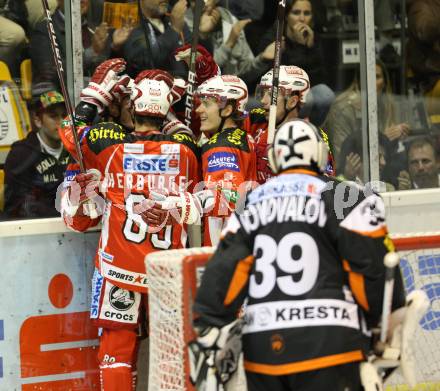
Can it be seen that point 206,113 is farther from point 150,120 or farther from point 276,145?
point 276,145

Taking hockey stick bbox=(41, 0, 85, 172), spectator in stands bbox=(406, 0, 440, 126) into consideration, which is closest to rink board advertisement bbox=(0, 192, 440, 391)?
hockey stick bbox=(41, 0, 85, 172)

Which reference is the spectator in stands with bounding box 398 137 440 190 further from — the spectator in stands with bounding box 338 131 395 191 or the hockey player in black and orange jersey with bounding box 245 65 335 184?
the hockey player in black and orange jersey with bounding box 245 65 335 184

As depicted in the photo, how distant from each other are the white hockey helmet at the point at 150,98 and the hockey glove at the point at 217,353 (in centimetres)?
156

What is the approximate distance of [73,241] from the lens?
5.46 m

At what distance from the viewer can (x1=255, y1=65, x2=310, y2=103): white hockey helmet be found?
5703 millimetres

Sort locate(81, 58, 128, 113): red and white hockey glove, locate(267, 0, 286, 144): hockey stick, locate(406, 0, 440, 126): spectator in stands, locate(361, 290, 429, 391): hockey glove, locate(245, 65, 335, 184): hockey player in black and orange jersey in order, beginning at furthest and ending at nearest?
locate(406, 0, 440, 126): spectator in stands → locate(245, 65, 335, 184): hockey player in black and orange jersey → locate(81, 58, 128, 113): red and white hockey glove → locate(267, 0, 286, 144): hockey stick → locate(361, 290, 429, 391): hockey glove

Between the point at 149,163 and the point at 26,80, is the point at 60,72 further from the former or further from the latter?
the point at 149,163

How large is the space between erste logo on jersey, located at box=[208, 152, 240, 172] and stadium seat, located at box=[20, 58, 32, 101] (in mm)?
924

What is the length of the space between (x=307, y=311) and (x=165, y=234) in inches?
62.6

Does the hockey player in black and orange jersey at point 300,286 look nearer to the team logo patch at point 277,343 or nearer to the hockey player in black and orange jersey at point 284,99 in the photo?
the team logo patch at point 277,343

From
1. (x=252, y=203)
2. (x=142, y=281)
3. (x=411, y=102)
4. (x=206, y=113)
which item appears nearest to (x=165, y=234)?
(x=142, y=281)

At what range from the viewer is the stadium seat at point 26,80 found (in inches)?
214

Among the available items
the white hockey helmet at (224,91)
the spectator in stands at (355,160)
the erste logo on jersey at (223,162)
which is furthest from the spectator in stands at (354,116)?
the erste logo on jersey at (223,162)

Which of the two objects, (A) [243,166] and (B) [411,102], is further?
(B) [411,102]
